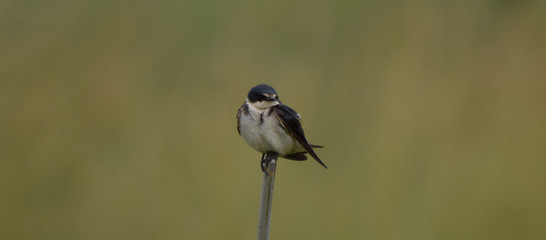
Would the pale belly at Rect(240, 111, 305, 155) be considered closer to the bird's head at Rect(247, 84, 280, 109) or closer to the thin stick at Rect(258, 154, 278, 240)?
the bird's head at Rect(247, 84, 280, 109)

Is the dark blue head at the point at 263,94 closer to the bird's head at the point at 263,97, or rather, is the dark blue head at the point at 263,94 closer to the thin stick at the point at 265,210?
the bird's head at the point at 263,97

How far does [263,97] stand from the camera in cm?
149

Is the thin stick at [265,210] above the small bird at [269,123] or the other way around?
the other way around

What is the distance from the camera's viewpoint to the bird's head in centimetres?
148

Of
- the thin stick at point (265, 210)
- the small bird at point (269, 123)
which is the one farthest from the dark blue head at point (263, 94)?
the thin stick at point (265, 210)

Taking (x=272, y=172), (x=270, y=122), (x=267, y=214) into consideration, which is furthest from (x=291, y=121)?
(x=267, y=214)

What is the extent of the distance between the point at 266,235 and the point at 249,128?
0.46 m

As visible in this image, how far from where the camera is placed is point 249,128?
1534mm

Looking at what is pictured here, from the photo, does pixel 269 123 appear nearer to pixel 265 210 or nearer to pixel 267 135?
pixel 267 135

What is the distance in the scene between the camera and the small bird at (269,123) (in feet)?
4.89

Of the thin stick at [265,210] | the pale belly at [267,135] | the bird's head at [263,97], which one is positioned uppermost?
the bird's head at [263,97]

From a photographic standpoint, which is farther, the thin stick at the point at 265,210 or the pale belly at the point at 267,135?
the pale belly at the point at 267,135

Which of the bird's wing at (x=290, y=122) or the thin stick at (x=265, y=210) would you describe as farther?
the bird's wing at (x=290, y=122)

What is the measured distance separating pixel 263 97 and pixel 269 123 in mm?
69
